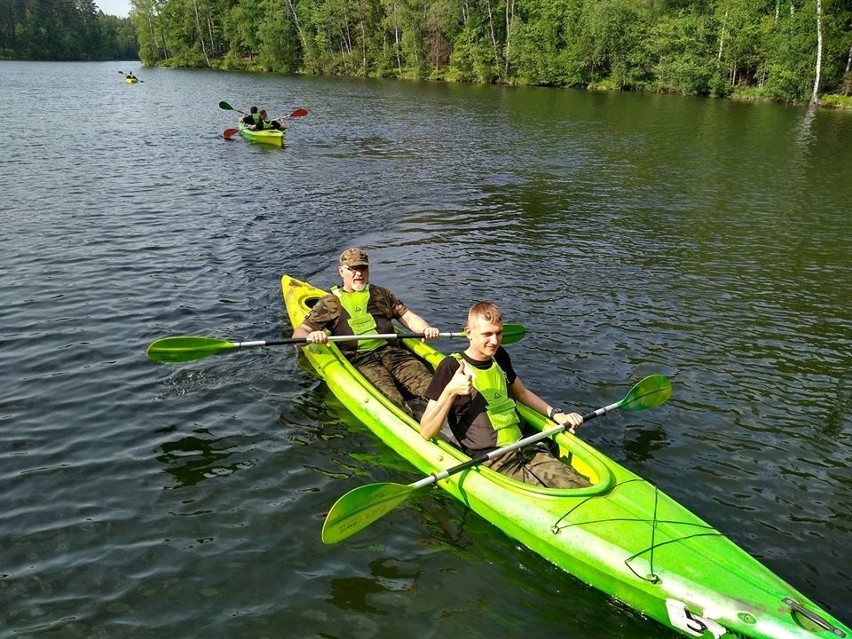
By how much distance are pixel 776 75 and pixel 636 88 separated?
460 inches

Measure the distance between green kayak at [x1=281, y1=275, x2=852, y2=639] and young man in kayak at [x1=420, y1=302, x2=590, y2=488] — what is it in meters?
0.20

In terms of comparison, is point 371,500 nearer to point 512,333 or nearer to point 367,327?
point 367,327

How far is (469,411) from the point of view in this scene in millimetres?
5605

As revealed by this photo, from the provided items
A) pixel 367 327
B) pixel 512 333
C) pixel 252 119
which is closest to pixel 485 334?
pixel 367 327

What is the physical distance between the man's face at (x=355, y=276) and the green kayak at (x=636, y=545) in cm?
192

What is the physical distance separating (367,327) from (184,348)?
2061 mm

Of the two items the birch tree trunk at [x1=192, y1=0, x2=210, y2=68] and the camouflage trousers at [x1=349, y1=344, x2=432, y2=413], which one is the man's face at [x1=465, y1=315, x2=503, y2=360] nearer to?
the camouflage trousers at [x1=349, y1=344, x2=432, y2=413]

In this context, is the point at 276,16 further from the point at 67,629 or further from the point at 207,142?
the point at 67,629

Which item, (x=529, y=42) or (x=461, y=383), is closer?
(x=461, y=383)

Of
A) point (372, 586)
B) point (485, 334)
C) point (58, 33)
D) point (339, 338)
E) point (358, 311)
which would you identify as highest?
point (58, 33)

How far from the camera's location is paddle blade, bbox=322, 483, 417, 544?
15.5 feet

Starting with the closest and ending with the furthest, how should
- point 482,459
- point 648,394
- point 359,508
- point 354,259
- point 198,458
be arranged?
1. point 359,508
2. point 482,459
3. point 198,458
4. point 648,394
5. point 354,259

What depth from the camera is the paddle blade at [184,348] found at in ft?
23.5

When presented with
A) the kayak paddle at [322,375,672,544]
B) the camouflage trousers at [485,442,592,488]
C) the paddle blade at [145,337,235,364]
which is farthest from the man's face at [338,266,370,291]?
the camouflage trousers at [485,442,592,488]
